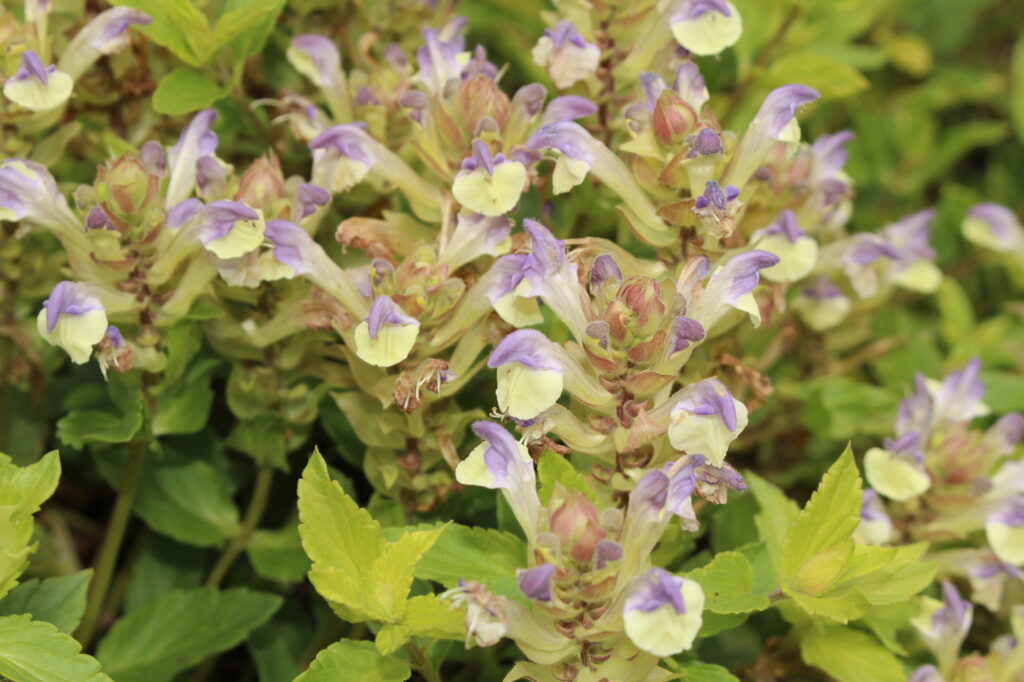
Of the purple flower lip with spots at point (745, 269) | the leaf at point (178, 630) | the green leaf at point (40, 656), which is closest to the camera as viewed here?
the green leaf at point (40, 656)

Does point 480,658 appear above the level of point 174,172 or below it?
below

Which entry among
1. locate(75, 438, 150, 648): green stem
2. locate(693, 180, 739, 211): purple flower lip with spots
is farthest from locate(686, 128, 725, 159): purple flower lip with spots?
locate(75, 438, 150, 648): green stem

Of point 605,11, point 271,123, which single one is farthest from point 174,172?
point 605,11

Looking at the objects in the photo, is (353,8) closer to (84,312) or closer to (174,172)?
(174,172)

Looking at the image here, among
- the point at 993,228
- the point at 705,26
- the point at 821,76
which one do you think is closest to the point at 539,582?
the point at 705,26

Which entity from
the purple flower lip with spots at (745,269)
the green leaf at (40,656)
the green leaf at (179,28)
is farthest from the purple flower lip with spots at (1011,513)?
the green leaf at (179,28)

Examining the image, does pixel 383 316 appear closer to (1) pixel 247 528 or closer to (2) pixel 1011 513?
(1) pixel 247 528

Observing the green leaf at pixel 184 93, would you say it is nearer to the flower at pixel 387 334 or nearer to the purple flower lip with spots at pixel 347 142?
the purple flower lip with spots at pixel 347 142
